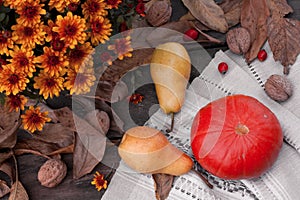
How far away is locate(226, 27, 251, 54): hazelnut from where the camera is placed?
104cm

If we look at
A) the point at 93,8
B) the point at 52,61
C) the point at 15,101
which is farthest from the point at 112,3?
the point at 15,101

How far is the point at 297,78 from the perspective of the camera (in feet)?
3.31

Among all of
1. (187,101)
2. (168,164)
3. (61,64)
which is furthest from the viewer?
(187,101)

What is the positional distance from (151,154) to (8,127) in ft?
1.03

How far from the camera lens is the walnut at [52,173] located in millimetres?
975

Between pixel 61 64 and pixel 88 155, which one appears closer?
pixel 61 64

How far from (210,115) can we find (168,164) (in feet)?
0.41

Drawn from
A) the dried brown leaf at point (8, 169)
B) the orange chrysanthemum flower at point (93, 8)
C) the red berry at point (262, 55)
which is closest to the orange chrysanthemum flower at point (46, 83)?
the orange chrysanthemum flower at point (93, 8)

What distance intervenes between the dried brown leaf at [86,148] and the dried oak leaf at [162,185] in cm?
13

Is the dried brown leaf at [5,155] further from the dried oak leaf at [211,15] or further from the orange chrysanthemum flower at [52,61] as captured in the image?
the dried oak leaf at [211,15]

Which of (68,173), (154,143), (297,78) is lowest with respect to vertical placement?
(68,173)

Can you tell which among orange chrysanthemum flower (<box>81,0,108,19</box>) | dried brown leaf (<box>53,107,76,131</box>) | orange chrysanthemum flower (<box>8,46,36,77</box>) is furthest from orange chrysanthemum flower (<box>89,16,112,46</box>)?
dried brown leaf (<box>53,107,76,131</box>)

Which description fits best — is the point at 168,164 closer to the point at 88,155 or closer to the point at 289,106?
the point at 88,155

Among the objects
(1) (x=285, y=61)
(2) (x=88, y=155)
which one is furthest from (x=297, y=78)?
(2) (x=88, y=155)
